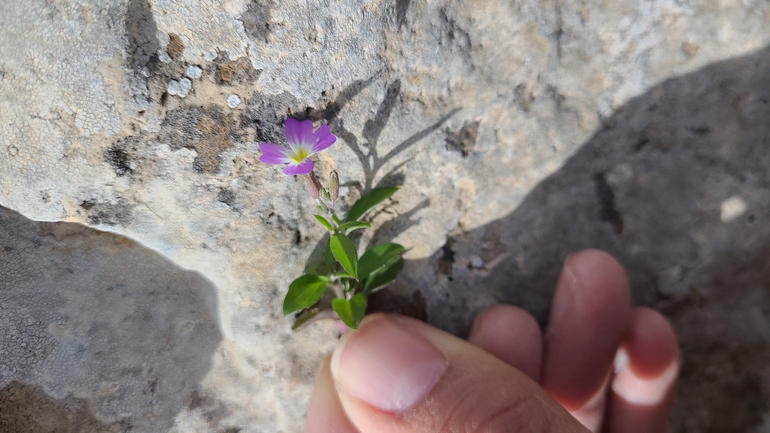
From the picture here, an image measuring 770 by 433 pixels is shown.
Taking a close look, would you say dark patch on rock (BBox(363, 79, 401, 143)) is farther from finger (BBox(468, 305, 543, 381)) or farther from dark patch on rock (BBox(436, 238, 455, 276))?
finger (BBox(468, 305, 543, 381))

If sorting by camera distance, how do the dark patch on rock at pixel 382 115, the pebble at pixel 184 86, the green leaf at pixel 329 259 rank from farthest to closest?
the green leaf at pixel 329 259 → the dark patch on rock at pixel 382 115 → the pebble at pixel 184 86

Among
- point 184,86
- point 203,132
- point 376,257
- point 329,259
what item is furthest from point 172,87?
point 376,257

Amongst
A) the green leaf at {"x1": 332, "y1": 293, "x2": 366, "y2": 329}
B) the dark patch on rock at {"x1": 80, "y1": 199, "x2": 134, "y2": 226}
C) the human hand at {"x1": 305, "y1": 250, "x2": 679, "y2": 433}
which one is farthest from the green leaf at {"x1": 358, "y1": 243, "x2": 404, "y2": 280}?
the dark patch on rock at {"x1": 80, "y1": 199, "x2": 134, "y2": 226}

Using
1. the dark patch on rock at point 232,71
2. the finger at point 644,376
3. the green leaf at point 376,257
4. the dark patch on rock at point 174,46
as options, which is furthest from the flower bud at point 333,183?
the finger at point 644,376

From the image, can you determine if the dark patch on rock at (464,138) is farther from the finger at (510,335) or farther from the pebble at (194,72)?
the pebble at (194,72)

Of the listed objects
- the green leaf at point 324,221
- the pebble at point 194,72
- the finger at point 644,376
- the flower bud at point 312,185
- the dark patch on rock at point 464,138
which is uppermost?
the pebble at point 194,72

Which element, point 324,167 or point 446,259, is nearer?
point 324,167

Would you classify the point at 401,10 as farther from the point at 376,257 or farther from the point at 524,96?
the point at 376,257
